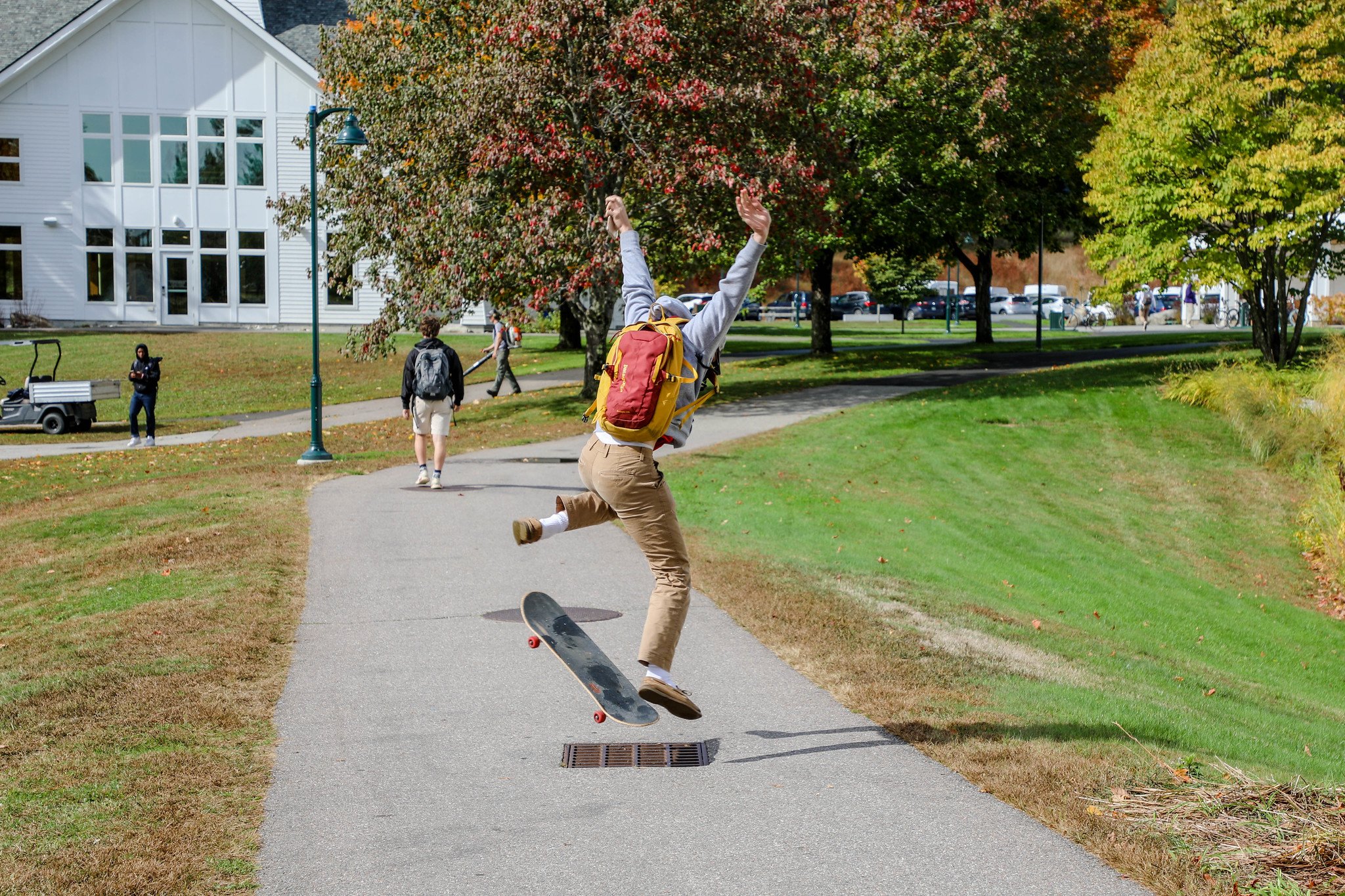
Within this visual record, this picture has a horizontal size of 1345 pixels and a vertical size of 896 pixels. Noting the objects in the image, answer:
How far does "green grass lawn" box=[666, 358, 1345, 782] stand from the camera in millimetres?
7719

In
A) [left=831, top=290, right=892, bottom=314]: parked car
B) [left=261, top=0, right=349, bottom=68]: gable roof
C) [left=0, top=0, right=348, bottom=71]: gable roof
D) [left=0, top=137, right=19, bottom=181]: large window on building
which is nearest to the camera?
[left=0, top=137, right=19, bottom=181]: large window on building

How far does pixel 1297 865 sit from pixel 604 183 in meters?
20.7

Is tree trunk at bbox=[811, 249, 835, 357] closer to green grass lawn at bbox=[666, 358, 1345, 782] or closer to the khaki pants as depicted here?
green grass lawn at bbox=[666, 358, 1345, 782]

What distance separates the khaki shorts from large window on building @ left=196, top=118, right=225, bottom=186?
35.4m

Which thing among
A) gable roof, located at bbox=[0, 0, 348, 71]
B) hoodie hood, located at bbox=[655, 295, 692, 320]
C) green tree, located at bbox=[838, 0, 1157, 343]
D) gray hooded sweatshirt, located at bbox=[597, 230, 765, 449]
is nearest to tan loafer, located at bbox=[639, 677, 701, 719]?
gray hooded sweatshirt, located at bbox=[597, 230, 765, 449]

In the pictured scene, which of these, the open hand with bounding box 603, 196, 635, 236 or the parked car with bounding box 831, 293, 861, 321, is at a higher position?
the parked car with bounding box 831, 293, 861, 321

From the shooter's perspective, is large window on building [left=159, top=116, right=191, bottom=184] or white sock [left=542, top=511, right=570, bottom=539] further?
large window on building [left=159, top=116, right=191, bottom=184]

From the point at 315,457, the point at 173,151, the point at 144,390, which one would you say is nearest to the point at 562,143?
the point at 315,457

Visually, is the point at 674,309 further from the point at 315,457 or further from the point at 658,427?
the point at 315,457

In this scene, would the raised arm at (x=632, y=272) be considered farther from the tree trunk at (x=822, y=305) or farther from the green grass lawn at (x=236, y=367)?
the tree trunk at (x=822, y=305)

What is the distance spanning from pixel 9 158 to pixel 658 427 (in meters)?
46.3

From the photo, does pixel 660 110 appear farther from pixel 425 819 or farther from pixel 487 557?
pixel 425 819

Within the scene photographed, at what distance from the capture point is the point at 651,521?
5.91 m

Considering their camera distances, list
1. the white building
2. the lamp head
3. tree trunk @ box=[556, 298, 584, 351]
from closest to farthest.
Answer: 1. the lamp head
2. tree trunk @ box=[556, 298, 584, 351]
3. the white building
